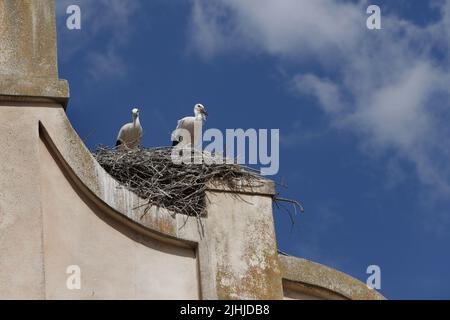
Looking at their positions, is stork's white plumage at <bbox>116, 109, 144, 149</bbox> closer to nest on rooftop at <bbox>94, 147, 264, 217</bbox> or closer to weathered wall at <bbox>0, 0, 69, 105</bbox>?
nest on rooftop at <bbox>94, 147, 264, 217</bbox>

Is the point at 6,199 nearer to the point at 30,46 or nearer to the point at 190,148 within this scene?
the point at 30,46

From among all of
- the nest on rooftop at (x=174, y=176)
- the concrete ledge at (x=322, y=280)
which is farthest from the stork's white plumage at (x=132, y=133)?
the concrete ledge at (x=322, y=280)

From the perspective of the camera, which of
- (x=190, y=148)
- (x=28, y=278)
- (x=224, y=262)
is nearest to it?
(x=28, y=278)

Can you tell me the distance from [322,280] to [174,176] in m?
1.69

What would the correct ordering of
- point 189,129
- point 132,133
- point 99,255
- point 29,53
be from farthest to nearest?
point 132,133 → point 189,129 → point 29,53 → point 99,255

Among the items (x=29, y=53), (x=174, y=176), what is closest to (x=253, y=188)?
(x=174, y=176)

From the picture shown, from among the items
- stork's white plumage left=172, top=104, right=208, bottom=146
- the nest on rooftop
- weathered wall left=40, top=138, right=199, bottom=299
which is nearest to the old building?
weathered wall left=40, top=138, right=199, bottom=299

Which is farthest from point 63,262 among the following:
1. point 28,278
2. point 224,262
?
point 224,262

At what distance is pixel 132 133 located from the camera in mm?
23016

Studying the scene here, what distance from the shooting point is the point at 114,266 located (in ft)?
57.5

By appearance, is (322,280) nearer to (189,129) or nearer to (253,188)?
(253,188)

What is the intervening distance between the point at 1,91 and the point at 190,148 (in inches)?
103

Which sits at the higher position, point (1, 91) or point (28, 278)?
point (1, 91)
